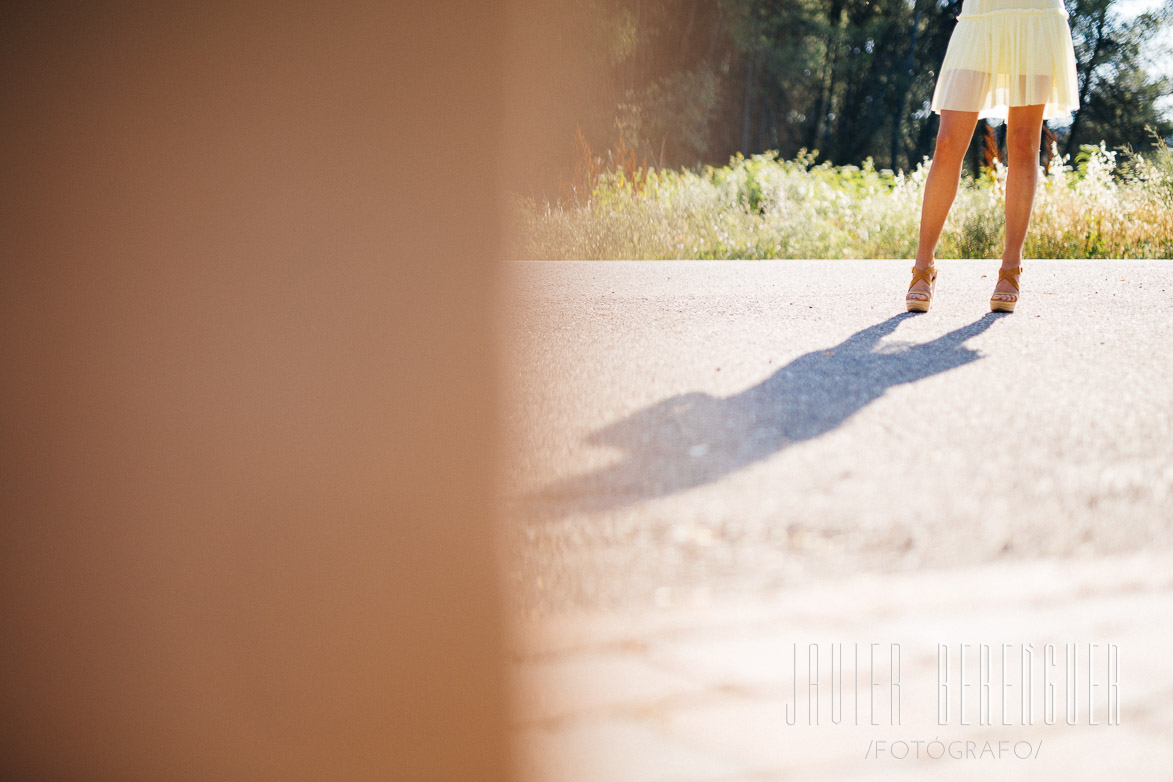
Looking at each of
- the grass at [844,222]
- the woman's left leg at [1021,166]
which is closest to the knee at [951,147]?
the woman's left leg at [1021,166]

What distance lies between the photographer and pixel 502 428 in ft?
3.44

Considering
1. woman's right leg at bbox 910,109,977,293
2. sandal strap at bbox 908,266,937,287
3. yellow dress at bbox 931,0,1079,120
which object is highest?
yellow dress at bbox 931,0,1079,120

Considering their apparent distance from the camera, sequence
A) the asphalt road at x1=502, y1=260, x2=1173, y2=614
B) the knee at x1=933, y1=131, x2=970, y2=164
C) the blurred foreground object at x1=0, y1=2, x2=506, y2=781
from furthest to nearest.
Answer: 1. the knee at x1=933, y1=131, x2=970, y2=164
2. the asphalt road at x1=502, y1=260, x2=1173, y2=614
3. the blurred foreground object at x1=0, y1=2, x2=506, y2=781

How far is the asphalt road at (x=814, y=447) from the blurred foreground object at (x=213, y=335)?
0.15 m

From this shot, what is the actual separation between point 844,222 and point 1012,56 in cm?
714

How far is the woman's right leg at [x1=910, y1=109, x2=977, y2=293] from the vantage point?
3.78 meters

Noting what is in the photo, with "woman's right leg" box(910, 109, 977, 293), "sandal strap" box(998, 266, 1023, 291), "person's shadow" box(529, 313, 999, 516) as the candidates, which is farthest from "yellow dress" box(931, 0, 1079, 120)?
"person's shadow" box(529, 313, 999, 516)

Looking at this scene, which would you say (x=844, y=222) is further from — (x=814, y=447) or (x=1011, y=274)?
(x=814, y=447)

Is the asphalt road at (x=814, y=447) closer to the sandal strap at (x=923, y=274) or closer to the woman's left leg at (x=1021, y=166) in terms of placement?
the sandal strap at (x=923, y=274)

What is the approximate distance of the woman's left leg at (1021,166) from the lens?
387 cm

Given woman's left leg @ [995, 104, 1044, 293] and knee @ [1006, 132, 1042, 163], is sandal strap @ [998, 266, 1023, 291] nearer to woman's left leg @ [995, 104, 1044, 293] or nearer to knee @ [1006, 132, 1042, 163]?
woman's left leg @ [995, 104, 1044, 293]

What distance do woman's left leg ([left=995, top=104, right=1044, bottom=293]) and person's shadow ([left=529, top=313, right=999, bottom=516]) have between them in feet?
4.15

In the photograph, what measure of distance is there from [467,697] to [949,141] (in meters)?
3.44

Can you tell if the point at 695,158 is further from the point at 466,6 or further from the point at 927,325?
the point at 466,6
